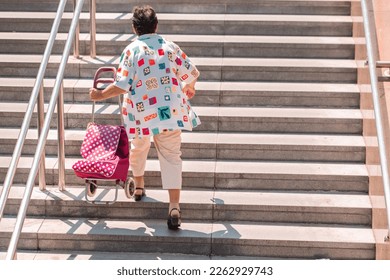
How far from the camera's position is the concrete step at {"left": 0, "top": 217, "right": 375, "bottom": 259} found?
278 inches

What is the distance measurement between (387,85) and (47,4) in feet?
12.2

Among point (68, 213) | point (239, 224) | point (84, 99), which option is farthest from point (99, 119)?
point (239, 224)

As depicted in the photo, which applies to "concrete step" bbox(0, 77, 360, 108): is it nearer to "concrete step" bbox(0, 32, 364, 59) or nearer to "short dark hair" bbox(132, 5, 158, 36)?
"concrete step" bbox(0, 32, 364, 59)

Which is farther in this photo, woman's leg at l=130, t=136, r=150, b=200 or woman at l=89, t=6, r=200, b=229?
woman's leg at l=130, t=136, r=150, b=200

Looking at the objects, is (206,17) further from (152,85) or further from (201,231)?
(201,231)

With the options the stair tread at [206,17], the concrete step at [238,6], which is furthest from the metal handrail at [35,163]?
the concrete step at [238,6]

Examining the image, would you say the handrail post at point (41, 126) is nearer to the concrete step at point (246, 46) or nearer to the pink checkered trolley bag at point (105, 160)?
the pink checkered trolley bag at point (105, 160)

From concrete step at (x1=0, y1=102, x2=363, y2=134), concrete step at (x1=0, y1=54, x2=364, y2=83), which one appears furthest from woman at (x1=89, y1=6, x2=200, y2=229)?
concrete step at (x1=0, y1=54, x2=364, y2=83)

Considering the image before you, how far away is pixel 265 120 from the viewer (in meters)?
8.05

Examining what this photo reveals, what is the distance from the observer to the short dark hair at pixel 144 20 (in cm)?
707

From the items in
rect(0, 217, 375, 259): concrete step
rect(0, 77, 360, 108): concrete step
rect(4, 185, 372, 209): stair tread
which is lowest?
rect(0, 217, 375, 259): concrete step

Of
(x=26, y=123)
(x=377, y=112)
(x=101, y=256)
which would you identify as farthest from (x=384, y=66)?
(x=26, y=123)

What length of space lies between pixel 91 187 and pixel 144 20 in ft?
4.14
